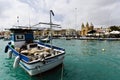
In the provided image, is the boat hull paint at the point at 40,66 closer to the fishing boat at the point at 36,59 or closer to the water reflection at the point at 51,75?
the fishing boat at the point at 36,59

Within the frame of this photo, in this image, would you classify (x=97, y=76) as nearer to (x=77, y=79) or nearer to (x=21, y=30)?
(x=77, y=79)

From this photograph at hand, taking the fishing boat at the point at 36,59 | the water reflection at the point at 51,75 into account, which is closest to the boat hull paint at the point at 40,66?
the fishing boat at the point at 36,59

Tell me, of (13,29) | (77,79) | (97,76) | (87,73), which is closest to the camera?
(77,79)

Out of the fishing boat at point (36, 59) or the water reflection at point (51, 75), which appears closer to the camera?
the fishing boat at point (36, 59)

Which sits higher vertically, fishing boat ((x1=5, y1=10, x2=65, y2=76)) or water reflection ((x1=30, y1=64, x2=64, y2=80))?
fishing boat ((x1=5, y1=10, x2=65, y2=76))

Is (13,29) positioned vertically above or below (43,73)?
above

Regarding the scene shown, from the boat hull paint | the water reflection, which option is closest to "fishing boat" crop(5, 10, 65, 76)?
the boat hull paint

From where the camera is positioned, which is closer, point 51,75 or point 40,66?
point 40,66

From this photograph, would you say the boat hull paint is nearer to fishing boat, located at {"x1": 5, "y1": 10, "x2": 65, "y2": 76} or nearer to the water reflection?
fishing boat, located at {"x1": 5, "y1": 10, "x2": 65, "y2": 76}

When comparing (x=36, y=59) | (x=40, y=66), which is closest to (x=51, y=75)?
(x=40, y=66)

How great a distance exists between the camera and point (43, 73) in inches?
505

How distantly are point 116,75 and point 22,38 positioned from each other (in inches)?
576

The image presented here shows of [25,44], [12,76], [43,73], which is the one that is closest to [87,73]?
[43,73]

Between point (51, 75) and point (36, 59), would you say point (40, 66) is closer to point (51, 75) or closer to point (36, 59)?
point (36, 59)
